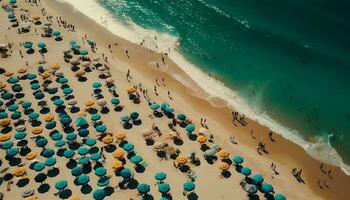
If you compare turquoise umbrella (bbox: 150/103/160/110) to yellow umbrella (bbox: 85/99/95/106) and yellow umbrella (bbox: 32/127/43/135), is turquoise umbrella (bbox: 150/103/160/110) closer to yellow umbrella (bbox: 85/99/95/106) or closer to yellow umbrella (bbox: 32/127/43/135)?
yellow umbrella (bbox: 85/99/95/106)

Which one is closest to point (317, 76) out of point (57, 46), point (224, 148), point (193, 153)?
point (224, 148)

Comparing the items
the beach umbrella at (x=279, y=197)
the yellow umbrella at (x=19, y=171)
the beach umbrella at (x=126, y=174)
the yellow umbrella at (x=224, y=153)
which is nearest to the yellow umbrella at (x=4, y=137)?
the yellow umbrella at (x=19, y=171)

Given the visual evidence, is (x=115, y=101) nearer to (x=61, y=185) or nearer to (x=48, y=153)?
(x=48, y=153)

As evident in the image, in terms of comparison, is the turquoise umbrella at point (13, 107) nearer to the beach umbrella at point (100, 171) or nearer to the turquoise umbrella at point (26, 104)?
the turquoise umbrella at point (26, 104)

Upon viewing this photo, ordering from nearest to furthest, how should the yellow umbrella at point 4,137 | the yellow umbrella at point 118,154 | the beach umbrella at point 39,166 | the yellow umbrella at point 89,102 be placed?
the beach umbrella at point 39,166, the yellow umbrella at point 118,154, the yellow umbrella at point 4,137, the yellow umbrella at point 89,102

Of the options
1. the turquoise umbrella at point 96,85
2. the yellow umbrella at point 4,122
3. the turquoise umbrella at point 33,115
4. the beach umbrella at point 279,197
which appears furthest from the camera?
the turquoise umbrella at point 96,85

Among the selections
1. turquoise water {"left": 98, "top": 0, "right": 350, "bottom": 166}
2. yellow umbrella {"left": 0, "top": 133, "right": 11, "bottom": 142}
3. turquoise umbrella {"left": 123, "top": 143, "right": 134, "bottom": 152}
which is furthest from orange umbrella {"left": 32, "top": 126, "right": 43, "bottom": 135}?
turquoise water {"left": 98, "top": 0, "right": 350, "bottom": 166}
